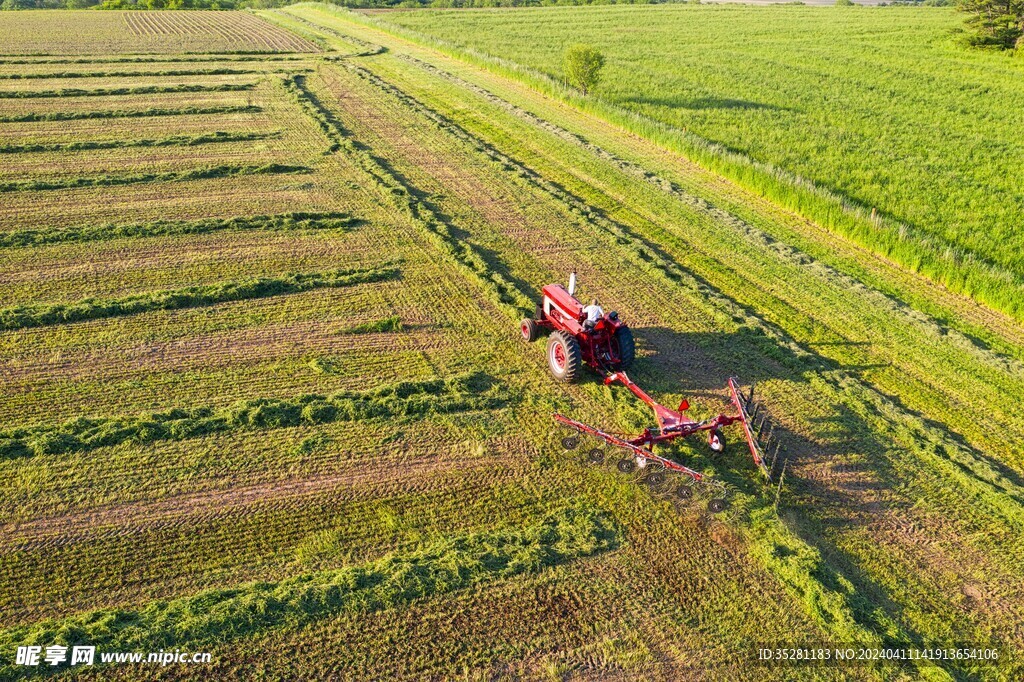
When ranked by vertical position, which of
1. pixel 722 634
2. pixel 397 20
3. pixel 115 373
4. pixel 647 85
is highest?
pixel 397 20

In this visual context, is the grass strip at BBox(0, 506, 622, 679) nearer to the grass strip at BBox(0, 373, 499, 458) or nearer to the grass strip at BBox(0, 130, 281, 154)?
the grass strip at BBox(0, 373, 499, 458)

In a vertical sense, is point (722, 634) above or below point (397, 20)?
below

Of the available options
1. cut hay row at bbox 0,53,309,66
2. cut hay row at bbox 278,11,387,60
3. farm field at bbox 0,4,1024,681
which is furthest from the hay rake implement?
cut hay row at bbox 0,53,309,66

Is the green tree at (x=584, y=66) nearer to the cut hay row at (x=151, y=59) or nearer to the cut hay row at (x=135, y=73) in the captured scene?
the cut hay row at (x=135, y=73)

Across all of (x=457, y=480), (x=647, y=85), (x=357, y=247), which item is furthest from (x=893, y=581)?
(x=647, y=85)

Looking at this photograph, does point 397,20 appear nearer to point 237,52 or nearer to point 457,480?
point 237,52

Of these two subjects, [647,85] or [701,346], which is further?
[647,85]
